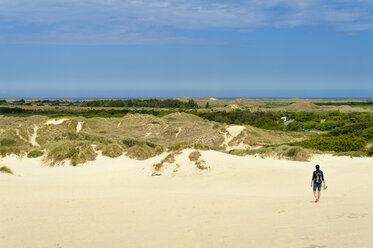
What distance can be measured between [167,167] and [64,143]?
26.4 feet

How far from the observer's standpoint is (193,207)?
11.6m

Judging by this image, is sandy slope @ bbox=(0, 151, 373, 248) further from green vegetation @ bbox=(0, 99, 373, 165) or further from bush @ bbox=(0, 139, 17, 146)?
bush @ bbox=(0, 139, 17, 146)

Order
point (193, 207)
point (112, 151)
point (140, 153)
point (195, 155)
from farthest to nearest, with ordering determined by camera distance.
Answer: point (112, 151) → point (140, 153) → point (195, 155) → point (193, 207)

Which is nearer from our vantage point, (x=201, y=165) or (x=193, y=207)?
(x=193, y=207)

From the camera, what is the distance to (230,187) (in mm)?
15961

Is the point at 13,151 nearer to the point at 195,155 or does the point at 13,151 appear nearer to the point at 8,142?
the point at 8,142

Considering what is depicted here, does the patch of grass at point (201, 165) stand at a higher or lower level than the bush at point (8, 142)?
higher

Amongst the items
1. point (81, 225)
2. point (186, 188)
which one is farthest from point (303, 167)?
point (81, 225)

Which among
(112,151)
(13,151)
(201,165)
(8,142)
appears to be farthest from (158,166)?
(8,142)

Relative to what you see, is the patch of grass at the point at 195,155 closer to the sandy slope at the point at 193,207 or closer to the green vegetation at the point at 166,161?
the sandy slope at the point at 193,207

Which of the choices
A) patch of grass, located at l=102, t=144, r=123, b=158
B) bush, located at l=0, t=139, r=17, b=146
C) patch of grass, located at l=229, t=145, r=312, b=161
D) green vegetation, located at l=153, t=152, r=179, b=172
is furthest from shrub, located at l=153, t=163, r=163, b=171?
bush, located at l=0, t=139, r=17, b=146

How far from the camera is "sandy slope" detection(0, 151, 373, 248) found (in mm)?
8336

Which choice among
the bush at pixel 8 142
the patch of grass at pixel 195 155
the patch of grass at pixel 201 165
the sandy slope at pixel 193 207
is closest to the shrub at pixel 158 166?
the sandy slope at pixel 193 207

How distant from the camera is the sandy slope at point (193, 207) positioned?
8336mm
